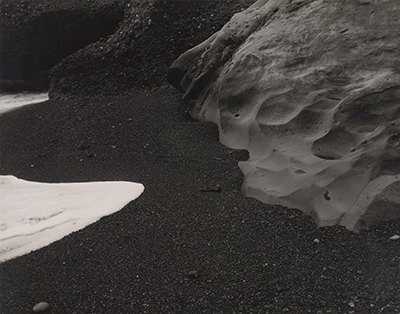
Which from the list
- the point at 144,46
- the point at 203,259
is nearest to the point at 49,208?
the point at 203,259

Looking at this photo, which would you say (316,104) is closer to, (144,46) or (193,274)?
(193,274)

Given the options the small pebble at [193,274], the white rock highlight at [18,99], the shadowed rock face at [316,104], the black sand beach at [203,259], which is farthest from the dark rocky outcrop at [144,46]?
the small pebble at [193,274]

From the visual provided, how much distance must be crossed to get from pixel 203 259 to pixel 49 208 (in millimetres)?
1008

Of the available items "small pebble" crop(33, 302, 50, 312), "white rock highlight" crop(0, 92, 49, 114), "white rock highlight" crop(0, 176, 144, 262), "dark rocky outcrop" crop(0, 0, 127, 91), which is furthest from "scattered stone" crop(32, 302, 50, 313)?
"dark rocky outcrop" crop(0, 0, 127, 91)

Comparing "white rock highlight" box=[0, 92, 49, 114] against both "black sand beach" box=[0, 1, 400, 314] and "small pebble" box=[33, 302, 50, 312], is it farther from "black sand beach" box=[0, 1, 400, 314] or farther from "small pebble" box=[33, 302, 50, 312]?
"small pebble" box=[33, 302, 50, 312]

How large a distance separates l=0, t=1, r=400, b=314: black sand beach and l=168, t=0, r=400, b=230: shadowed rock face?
0.13 meters

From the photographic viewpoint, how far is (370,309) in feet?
5.69

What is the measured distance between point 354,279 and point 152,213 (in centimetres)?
107

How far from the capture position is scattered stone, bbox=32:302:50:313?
6.14 feet

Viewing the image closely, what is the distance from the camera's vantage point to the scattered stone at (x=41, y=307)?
187cm

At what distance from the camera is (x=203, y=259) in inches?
82.1

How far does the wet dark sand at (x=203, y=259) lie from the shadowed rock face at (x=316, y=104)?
0.13 meters

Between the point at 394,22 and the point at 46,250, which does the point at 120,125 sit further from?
the point at 394,22

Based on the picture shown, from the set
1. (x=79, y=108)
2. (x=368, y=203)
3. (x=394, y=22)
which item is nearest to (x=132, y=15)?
(x=79, y=108)
